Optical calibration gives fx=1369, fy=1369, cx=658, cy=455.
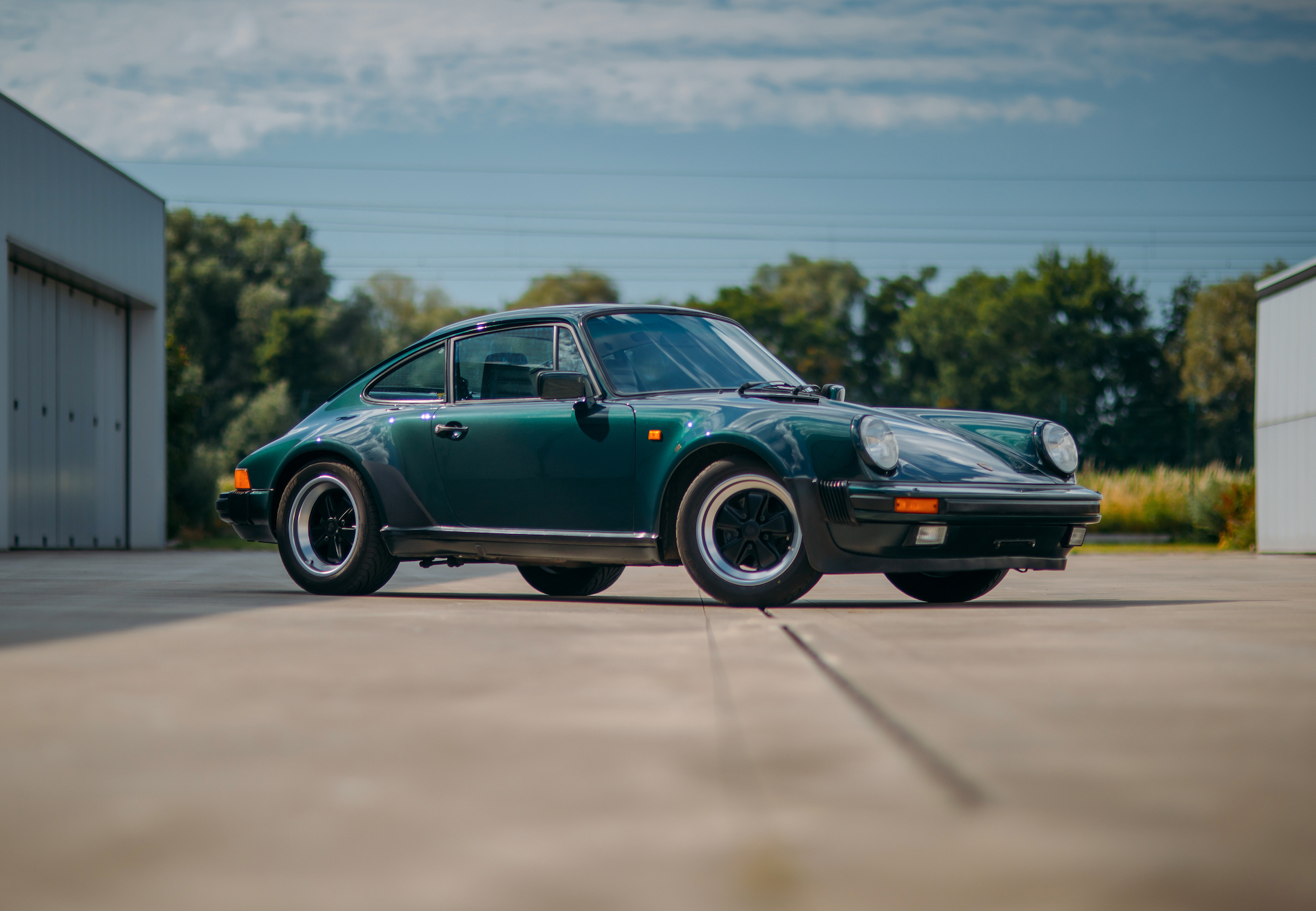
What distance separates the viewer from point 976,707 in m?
3.07

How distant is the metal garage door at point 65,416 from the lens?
15570mm

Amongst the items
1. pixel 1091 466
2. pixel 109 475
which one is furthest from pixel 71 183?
pixel 1091 466

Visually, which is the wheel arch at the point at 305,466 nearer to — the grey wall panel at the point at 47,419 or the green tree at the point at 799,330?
the grey wall panel at the point at 47,419

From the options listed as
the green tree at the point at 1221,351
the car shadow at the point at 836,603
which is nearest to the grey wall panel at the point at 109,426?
the car shadow at the point at 836,603

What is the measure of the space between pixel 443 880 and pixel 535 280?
6623 centimetres

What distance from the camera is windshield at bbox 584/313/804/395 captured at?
6477 millimetres

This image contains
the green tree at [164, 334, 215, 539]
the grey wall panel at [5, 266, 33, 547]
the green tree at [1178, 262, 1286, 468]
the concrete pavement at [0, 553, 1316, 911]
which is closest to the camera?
the concrete pavement at [0, 553, 1316, 911]

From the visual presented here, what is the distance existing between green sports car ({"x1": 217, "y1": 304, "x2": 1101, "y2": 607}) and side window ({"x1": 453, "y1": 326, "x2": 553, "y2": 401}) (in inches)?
0.4

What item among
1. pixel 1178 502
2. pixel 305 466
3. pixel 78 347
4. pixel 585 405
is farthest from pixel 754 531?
pixel 1178 502

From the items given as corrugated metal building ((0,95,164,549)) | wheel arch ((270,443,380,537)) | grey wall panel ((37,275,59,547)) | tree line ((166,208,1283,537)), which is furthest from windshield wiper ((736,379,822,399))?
tree line ((166,208,1283,537))

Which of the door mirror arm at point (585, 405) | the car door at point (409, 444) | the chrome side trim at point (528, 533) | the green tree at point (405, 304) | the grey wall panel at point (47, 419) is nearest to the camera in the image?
the chrome side trim at point (528, 533)

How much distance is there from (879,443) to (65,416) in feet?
45.0

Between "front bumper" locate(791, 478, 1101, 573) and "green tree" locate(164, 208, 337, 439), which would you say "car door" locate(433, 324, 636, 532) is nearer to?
"front bumper" locate(791, 478, 1101, 573)

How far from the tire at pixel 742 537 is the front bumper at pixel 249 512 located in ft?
8.98
